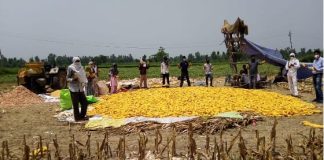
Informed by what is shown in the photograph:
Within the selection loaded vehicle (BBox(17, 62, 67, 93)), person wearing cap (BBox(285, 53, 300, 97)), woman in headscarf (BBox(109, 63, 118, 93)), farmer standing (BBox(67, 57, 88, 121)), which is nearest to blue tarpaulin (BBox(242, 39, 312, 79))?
person wearing cap (BBox(285, 53, 300, 97))

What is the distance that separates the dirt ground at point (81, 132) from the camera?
20.3 ft

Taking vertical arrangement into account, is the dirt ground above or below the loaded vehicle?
below

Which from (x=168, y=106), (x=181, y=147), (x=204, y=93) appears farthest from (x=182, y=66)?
(x=181, y=147)

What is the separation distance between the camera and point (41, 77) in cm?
1702

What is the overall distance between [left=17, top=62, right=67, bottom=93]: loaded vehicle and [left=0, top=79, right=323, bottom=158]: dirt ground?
6076 mm

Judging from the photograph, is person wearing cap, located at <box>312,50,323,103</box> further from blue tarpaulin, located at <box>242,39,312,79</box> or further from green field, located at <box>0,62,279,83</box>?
green field, located at <box>0,62,279,83</box>

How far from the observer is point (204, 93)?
1023cm

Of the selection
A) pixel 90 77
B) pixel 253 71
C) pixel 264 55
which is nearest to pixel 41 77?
pixel 90 77

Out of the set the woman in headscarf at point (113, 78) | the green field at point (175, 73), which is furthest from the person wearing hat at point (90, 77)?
the green field at point (175, 73)

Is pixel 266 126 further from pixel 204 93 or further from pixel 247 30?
pixel 247 30

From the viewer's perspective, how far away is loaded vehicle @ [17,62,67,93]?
16.7 metres

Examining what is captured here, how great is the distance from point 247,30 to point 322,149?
12330 mm

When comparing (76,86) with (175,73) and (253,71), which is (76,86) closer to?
(253,71)

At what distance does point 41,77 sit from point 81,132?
387 inches
